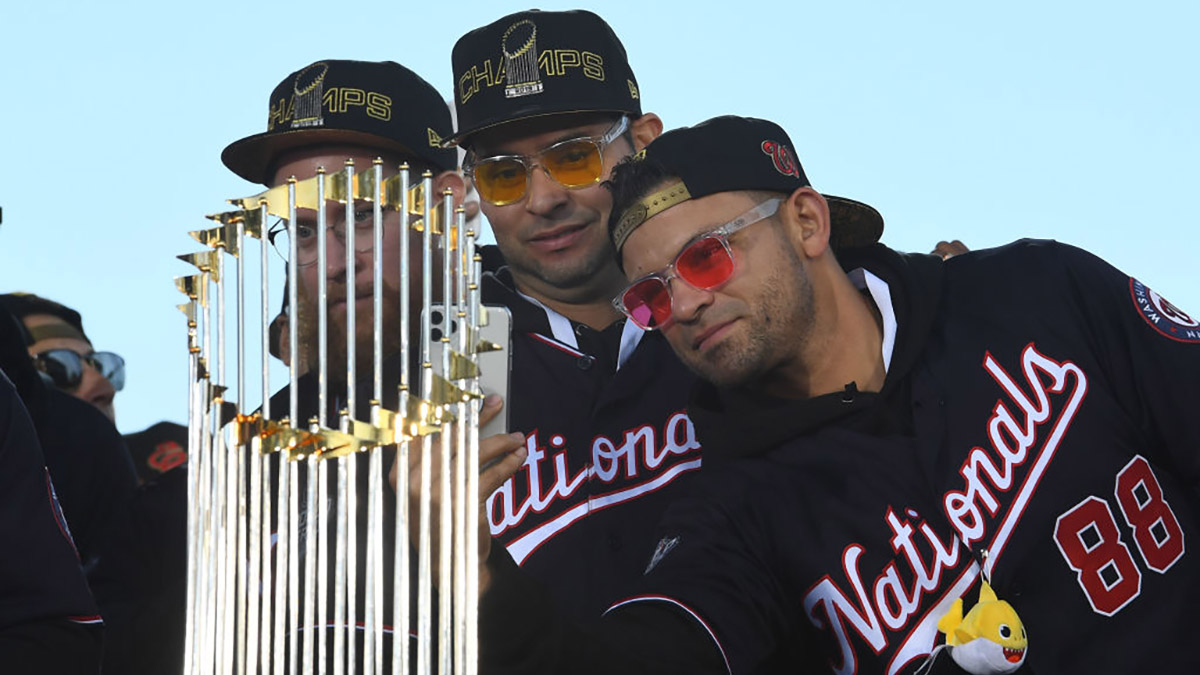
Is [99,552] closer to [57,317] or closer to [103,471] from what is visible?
[103,471]

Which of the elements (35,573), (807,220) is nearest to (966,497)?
(807,220)

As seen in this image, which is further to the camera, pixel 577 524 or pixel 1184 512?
pixel 577 524

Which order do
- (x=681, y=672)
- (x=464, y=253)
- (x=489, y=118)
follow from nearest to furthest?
(x=464, y=253) → (x=681, y=672) → (x=489, y=118)

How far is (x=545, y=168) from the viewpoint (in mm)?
4984

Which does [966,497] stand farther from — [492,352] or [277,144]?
[277,144]

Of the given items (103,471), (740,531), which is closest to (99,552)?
(103,471)

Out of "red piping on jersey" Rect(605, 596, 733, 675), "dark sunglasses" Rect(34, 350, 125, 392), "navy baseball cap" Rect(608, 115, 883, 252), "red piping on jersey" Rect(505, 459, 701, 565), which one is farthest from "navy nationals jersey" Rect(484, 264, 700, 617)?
"dark sunglasses" Rect(34, 350, 125, 392)

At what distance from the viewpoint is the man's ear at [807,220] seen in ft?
15.0

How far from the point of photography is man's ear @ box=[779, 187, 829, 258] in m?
4.58

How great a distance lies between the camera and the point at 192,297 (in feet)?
9.91

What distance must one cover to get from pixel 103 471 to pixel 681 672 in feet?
8.99

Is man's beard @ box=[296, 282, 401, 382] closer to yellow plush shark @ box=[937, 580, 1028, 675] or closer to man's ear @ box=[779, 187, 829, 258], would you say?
man's ear @ box=[779, 187, 829, 258]

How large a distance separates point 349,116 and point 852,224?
5.29 feet


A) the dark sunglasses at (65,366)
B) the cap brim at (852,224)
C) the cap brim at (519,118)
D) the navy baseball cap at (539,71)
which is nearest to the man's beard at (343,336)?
the cap brim at (519,118)
